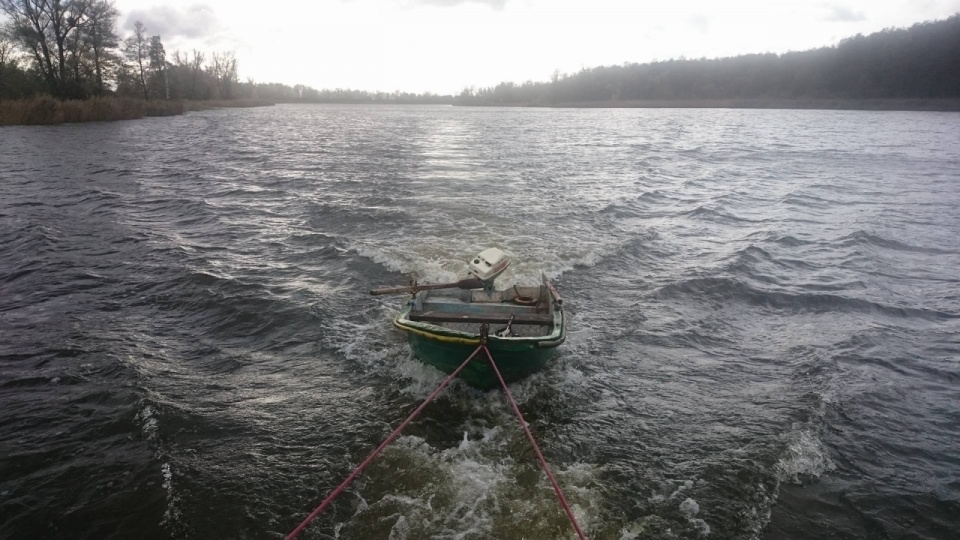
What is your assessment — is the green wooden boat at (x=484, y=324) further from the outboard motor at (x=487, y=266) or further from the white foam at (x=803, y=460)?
the white foam at (x=803, y=460)

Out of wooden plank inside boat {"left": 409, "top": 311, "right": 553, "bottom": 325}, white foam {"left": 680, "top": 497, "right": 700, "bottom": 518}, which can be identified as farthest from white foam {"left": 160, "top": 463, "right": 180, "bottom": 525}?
white foam {"left": 680, "top": 497, "right": 700, "bottom": 518}

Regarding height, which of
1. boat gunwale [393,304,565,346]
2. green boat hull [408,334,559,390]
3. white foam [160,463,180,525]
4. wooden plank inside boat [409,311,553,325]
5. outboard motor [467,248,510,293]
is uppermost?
outboard motor [467,248,510,293]

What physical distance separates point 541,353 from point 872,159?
108 ft

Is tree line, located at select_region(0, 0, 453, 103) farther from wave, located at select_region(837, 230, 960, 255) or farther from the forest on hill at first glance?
wave, located at select_region(837, 230, 960, 255)

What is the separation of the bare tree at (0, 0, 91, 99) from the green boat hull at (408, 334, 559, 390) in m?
49.6

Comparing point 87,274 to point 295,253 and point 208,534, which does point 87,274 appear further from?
point 208,534

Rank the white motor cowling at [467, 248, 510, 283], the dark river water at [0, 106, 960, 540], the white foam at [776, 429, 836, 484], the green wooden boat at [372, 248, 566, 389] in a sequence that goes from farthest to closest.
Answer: the white motor cowling at [467, 248, 510, 283] → the green wooden boat at [372, 248, 566, 389] → the white foam at [776, 429, 836, 484] → the dark river water at [0, 106, 960, 540]

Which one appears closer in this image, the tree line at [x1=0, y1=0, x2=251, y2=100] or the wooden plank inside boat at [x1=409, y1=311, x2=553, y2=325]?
the wooden plank inside boat at [x1=409, y1=311, x2=553, y2=325]

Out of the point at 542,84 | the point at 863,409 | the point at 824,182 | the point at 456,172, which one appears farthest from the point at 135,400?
the point at 542,84

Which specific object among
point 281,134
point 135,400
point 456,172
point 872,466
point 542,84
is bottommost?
point 872,466

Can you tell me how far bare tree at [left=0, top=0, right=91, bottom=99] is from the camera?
3897cm

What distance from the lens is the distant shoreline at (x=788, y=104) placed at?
80.1 meters

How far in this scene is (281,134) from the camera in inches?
1624

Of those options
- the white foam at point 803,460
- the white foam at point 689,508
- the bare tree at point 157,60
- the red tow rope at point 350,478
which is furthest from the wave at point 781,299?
the bare tree at point 157,60
